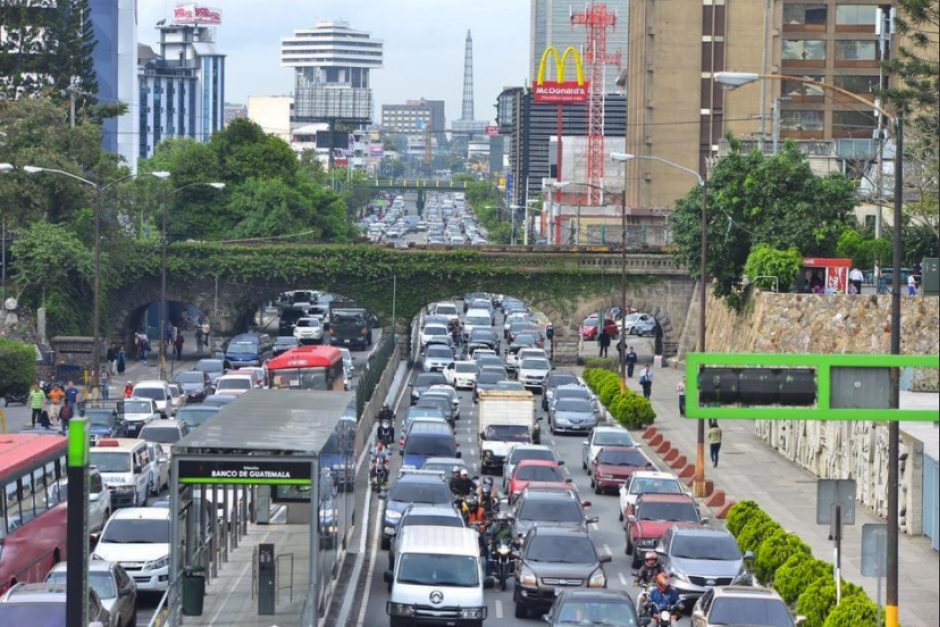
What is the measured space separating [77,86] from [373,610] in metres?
65.8

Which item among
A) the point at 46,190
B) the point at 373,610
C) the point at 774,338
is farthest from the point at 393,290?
the point at 373,610

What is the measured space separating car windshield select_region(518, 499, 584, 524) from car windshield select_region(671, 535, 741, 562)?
3751 mm

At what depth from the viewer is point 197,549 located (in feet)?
74.9

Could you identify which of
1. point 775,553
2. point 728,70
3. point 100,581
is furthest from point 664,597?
point 728,70

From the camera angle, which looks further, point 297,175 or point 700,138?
point 700,138

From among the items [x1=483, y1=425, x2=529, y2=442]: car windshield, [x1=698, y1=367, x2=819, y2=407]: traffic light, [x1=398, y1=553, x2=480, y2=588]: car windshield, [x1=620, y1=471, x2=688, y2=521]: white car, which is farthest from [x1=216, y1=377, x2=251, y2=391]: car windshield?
[x1=698, y1=367, x2=819, y2=407]: traffic light

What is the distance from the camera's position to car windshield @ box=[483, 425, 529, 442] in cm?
4675

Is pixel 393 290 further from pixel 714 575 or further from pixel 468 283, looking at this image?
pixel 714 575

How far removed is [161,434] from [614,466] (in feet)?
36.7

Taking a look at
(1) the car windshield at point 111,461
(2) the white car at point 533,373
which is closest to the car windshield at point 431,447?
(1) the car windshield at point 111,461

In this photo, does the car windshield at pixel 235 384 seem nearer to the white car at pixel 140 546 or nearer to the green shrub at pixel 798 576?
the white car at pixel 140 546

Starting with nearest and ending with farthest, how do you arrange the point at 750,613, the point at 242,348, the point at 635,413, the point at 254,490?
the point at 750,613 → the point at 254,490 → the point at 635,413 → the point at 242,348

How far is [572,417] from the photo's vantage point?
54.8 metres

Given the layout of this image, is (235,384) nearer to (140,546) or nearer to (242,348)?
(242,348)
